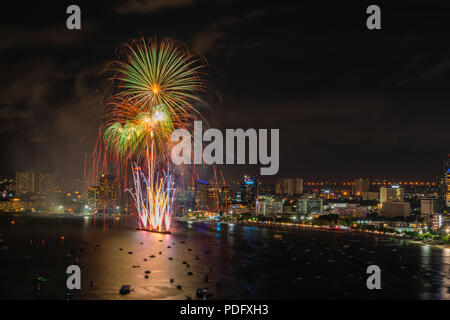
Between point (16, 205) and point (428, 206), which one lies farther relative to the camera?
point (16, 205)

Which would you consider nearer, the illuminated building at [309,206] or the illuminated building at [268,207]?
the illuminated building at [309,206]

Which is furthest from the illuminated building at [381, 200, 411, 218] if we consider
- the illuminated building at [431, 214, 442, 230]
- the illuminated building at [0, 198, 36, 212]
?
the illuminated building at [0, 198, 36, 212]

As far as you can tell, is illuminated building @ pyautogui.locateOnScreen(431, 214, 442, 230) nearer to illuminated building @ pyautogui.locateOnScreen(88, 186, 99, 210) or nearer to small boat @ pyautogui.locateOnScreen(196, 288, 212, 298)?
small boat @ pyautogui.locateOnScreen(196, 288, 212, 298)

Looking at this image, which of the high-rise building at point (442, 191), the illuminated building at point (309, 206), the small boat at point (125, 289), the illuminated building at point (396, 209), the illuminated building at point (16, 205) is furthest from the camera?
the illuminated building at point (309, 206)

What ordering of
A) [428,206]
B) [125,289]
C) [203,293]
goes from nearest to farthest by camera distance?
[203,293]
[125,289]
[428,206]

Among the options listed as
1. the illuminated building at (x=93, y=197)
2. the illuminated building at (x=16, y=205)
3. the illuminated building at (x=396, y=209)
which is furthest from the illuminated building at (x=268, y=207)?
the illuminated building at (x=16, y=205)

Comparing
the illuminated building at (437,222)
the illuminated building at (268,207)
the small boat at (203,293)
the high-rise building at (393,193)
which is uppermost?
the high-rise building at (393,193)

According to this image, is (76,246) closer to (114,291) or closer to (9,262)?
(9,262)

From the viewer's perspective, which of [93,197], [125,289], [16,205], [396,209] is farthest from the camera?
[93,197]

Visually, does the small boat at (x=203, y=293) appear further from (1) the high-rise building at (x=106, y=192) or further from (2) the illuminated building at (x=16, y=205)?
(2) the illuminated building at (x=16, y=205)

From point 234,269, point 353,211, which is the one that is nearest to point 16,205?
point 353,211

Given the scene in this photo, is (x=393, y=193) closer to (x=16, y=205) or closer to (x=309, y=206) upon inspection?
(x=309, y=206)

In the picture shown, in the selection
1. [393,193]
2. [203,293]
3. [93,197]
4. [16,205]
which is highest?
[393,193]
